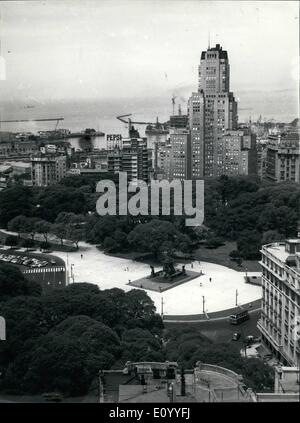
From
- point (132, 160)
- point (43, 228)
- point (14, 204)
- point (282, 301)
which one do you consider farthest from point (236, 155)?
point (282, 301)

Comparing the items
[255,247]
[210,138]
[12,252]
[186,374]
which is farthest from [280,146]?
[186,374]

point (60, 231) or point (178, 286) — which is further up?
point (60, 231)

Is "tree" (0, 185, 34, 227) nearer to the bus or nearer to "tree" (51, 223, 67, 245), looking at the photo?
"tree" (51, 223, 67, 245)

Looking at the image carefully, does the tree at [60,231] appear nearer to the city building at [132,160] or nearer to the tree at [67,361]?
the city building at [132,160]

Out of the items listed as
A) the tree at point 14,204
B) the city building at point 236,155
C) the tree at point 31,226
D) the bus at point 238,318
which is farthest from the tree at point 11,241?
the city building at point 236,155

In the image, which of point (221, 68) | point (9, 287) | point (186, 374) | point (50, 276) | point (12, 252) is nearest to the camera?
point (186, 374)

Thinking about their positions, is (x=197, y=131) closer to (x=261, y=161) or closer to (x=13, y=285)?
(x=261, y=161)

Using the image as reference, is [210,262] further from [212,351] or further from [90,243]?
[212,351]

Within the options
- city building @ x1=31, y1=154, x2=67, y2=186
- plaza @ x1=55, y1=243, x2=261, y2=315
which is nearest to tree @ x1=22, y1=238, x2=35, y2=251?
plaza @ x1=55, y1=243, x2=261, y2=315
